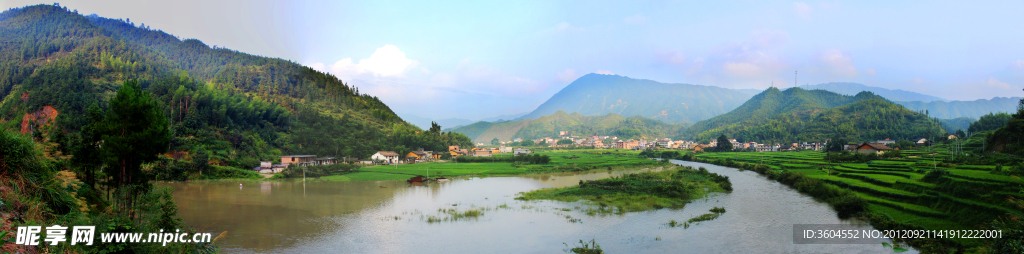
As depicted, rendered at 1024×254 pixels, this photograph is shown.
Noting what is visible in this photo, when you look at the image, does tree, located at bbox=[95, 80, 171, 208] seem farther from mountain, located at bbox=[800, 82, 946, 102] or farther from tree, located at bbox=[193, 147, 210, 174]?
mountain, located at bbox=[800, 82, 946, 102]

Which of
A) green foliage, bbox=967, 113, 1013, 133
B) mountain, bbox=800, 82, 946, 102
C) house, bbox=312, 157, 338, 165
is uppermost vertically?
mountain, bbox=800, 82, 946, 102

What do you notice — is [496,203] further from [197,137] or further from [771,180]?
[197,137]

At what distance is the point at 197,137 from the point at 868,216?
128 ft

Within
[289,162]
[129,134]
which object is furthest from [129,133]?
[289,162]

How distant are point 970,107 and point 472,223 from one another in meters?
127

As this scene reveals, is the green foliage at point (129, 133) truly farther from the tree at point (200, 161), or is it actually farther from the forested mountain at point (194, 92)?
the tree at point (200, 161)

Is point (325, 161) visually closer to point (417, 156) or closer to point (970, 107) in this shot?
point (417, 156)

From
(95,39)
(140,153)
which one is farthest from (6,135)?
(95,39)

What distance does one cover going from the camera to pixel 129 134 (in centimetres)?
989

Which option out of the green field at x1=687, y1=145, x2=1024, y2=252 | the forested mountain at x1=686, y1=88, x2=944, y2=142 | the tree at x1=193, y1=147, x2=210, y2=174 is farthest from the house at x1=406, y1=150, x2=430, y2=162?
the forested mountain at x1=686, y1=88, x2=944, y2=142

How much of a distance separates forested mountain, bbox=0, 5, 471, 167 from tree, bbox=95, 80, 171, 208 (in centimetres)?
492

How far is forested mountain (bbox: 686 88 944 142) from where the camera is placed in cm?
4700

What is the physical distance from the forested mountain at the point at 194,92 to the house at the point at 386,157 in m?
1.51

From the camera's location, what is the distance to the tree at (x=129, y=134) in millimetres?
9703
